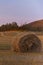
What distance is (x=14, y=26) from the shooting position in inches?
93.1

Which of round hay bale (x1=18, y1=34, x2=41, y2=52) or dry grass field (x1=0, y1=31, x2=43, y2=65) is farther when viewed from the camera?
round hay bale (x1=18, y1=34, x2=41, y2=52)

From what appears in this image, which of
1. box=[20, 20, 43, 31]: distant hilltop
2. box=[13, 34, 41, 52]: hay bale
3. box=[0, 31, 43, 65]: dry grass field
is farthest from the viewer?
box=[20, 20, 43, 31]: distant hilltop

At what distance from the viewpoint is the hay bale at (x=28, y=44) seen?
7.41 feet

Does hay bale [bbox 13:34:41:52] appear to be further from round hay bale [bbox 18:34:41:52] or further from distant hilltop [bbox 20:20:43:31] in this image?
distant hilltop [bbox 20:20:43:31]

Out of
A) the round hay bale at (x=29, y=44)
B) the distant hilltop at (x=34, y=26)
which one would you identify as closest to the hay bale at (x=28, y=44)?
the round hay bale at (x=29, y=44)

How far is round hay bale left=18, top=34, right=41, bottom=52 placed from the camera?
227cm

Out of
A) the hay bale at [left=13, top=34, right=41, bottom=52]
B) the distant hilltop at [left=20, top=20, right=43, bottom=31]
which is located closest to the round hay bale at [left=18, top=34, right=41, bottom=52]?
the hay bale at [left=13, top=34, right=41, bottom=52]

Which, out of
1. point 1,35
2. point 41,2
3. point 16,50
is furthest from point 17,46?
point 41,2

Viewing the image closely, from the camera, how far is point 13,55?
2.13m

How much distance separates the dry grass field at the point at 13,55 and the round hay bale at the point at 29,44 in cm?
6

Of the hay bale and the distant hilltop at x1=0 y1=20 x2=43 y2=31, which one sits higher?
the distant hilltop at x1=0 y1=20 x2=43 y2=31

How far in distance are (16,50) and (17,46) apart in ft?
0.13

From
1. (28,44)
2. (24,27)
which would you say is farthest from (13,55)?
(24,27)

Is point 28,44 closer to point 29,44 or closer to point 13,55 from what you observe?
point 29,44
